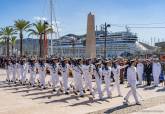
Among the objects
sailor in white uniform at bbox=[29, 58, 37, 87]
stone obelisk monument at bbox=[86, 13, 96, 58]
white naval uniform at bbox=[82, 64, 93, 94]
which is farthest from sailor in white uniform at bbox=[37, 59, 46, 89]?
stone obelisk monument at bbox=[86, 13, 96, 58]

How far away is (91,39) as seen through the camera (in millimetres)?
29859

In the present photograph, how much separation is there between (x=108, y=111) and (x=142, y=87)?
8343mm

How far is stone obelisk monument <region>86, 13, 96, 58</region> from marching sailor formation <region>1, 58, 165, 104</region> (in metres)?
5.85

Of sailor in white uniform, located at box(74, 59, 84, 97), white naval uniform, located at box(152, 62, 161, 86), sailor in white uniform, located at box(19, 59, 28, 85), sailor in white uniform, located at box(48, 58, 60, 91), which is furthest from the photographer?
sailor in white uniform, located at box(19, 59, 28, 85)

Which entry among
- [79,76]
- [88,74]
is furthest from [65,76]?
[88,74]

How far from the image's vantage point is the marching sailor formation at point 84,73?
16625 millimetres

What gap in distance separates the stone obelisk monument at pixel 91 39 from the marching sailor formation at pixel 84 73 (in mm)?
5852

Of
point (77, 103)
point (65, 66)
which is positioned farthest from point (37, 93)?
point (77, 103)

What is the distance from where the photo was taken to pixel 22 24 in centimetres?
5591

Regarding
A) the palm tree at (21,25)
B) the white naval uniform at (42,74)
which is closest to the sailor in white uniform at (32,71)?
the white naval uniform at (42,74)

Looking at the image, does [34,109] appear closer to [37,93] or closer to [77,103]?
[77,103]

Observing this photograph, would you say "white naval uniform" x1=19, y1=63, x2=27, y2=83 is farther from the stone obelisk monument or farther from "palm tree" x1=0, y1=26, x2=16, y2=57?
"palm tree" x1=0, y1=26, x2=16, y2=57

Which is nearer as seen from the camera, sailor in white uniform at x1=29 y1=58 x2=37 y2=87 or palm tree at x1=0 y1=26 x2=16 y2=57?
sailor in white uniform at x1=29 y1=58 x2=37 y2=87

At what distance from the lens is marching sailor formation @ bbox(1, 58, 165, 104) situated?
1662cm
